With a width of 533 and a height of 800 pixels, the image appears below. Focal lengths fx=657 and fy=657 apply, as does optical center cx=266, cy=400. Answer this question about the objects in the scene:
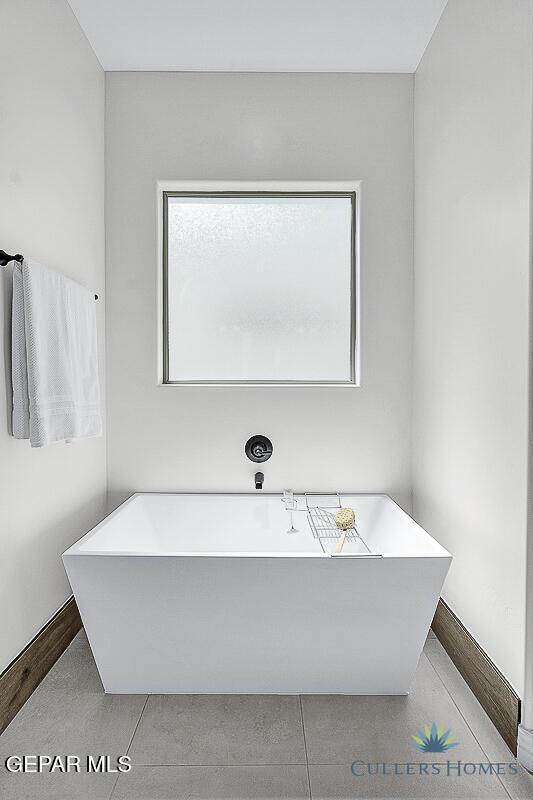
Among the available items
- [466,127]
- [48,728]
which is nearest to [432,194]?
[466,127]

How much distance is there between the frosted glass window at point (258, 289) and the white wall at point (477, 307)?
54cm

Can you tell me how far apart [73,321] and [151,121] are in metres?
1.47

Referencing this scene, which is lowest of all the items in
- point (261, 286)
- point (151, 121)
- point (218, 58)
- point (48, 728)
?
point (48, 728)

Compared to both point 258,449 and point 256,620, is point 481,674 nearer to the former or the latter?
point 256,620

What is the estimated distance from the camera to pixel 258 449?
3631 millimetres

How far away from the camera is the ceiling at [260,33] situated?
3.04 metres

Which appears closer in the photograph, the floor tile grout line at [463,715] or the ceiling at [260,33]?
the floor tile grout line at [463,715]

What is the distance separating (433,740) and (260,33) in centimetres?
319

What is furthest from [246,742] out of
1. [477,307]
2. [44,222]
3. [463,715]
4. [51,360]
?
[44,222]

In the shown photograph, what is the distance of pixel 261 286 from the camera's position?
3799 millimetres

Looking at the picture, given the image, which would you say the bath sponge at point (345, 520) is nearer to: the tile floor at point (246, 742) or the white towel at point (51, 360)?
the tile floor at point (246, 742)

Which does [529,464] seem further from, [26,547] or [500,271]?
[26,547]

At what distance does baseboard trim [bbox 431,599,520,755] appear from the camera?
2207mm

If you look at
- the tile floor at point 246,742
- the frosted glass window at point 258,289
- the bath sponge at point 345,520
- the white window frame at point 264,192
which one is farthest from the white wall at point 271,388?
the tile floor at point 246,742
